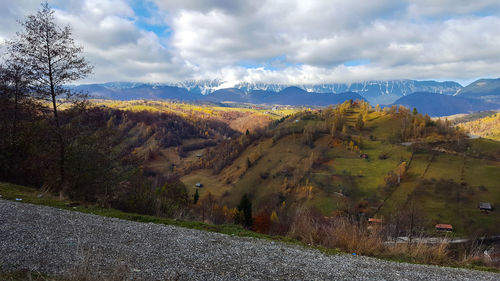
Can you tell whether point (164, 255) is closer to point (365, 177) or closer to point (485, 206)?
point (485, 206)

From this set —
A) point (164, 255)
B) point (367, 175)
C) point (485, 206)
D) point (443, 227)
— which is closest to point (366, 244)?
point (164, 255)

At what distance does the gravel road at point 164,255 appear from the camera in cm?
695

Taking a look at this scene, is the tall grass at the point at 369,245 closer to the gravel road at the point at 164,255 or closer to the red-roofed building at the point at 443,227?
the gravel road at the point at 164,255

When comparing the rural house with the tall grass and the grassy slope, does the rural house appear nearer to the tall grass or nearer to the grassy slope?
the grassy slope

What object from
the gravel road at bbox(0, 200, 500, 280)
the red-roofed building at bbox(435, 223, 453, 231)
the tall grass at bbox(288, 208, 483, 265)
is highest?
the gravel road at bbox(0, 200, 500, 280)

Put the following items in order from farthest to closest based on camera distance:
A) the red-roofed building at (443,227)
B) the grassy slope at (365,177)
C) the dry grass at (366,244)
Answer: the grassy slope at (365,177)
the red-roofed building at (443,227)
the dry grass at (366,244)

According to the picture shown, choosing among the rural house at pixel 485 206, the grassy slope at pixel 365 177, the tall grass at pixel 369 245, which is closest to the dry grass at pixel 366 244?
the tall grass at pixel 369 245

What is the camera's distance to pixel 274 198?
113 m

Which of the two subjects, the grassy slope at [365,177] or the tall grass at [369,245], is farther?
the grassy slope at [365,177]

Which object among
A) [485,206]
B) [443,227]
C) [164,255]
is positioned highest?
[164,255]

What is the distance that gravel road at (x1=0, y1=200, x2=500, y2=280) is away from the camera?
6.95 metres

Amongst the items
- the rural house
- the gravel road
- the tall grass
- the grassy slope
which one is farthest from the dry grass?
the rural house

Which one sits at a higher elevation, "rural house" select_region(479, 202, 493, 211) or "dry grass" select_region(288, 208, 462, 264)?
"dry grass" select_region(288, 208, 462, 264)

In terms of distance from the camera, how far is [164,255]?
8.15 metres
